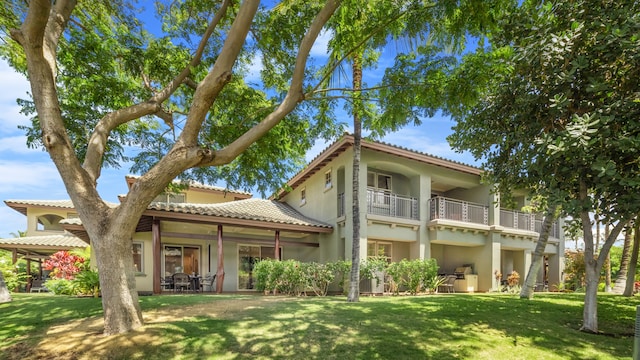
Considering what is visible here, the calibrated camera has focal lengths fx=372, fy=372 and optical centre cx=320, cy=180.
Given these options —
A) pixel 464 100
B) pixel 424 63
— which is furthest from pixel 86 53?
pixel 464 100

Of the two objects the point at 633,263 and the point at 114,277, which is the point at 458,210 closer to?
the point at 633,263

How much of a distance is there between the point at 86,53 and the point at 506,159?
1016cm

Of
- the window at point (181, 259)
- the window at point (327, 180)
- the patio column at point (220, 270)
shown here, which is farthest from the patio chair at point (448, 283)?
the window at point (181, 259)

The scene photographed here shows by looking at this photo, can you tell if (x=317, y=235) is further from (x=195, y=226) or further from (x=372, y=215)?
(x=195, y=226)

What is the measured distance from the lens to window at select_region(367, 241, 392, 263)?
17844 millimetres

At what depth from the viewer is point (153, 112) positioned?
315 inches

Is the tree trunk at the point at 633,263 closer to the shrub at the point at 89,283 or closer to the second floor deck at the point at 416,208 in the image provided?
the second floor deck at the point at 416,208

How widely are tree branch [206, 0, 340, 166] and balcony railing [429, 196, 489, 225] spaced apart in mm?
11996

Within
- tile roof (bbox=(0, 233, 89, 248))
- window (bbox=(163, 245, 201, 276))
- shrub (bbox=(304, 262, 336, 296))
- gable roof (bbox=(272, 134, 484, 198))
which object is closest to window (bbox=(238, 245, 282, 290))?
window (bbox=(163, 245, 201, 276))

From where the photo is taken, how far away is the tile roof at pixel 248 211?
14782 mm

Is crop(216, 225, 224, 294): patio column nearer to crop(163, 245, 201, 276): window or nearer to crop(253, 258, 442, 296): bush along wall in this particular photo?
crop(253, 258, 442, 296): bush along wall

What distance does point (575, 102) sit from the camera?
23.5 feet

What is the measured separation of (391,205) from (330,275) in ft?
16.4

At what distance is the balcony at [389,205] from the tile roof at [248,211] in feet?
7.23
